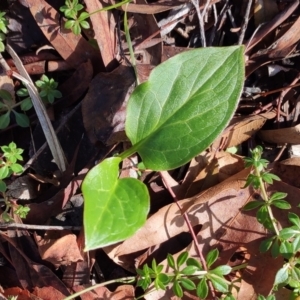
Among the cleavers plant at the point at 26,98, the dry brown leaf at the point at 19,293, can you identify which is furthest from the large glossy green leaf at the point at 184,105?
the dry brown leaf at the point at 19,293

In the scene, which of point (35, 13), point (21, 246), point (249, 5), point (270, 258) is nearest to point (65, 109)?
point (35, 13)

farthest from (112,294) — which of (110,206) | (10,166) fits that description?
(10,166)

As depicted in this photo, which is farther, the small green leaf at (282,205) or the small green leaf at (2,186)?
the small green leaf at (2,186)

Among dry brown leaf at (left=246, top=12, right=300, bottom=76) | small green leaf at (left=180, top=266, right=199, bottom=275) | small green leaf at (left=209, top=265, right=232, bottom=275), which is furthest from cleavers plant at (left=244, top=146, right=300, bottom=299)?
dry brown leaf at (left=246, top=12, right=300, bottom=76)

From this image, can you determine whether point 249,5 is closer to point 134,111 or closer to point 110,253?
point 134,111

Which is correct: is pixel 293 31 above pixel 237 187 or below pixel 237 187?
above

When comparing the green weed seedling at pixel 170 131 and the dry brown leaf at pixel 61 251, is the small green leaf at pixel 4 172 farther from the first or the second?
the green weed seedling at pixel 170 131

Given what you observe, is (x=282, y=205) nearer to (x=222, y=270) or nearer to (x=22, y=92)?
(x=222, y=270)
